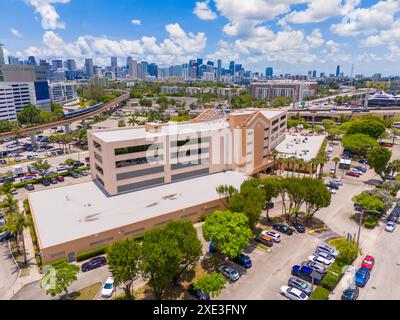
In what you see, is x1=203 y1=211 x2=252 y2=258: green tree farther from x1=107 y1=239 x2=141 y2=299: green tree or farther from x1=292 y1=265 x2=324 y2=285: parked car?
x1=107 y1=239 x2=141 y2=299: green tree

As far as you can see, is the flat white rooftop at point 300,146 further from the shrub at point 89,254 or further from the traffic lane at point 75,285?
the traffic lane at point 75,285

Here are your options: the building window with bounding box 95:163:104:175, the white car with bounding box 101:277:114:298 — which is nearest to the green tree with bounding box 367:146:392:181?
the building window with bounding box 95:163:104:175

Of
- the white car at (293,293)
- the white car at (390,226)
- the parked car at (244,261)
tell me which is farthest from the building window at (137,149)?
the white car at (390,226)

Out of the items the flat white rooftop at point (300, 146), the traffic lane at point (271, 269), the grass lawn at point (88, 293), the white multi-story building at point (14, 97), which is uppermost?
the white multi-story building at point (14, 97)
